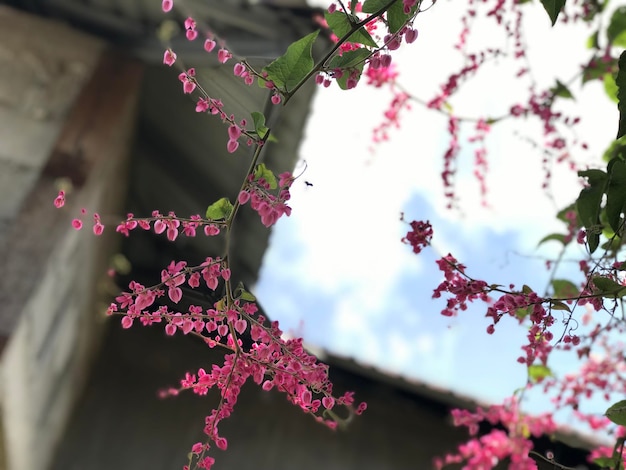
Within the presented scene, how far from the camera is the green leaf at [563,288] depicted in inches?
44.3

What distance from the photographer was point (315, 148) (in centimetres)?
149

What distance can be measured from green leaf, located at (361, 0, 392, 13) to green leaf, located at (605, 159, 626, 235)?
31 centimetres

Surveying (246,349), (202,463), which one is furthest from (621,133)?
(202,463)

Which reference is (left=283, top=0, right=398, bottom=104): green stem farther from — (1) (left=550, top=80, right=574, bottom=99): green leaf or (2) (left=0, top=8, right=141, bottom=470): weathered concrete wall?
(2) (left=0, top=8, right=141, bottom=470): weathered concrete wall

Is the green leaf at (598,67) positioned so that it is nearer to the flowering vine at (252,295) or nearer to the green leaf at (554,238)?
the green leaf at (554,238)

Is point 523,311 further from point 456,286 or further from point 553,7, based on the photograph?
point 553,7

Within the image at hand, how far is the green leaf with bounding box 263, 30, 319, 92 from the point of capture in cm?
62

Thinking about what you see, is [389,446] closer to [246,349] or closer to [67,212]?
[67,212]

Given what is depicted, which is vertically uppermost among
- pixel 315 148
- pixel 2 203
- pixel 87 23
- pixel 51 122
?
pixel 87 23

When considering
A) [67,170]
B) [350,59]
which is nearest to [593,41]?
[350,59]

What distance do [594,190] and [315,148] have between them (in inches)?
32.2

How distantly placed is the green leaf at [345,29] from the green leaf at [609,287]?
330 millimetres

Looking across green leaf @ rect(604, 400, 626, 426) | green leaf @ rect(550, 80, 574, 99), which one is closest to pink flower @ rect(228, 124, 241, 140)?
green leaf @ rect(604, 400, 626, 426)

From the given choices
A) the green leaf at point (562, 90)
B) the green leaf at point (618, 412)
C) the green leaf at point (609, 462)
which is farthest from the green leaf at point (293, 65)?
the green leaf at point (562, 90)
